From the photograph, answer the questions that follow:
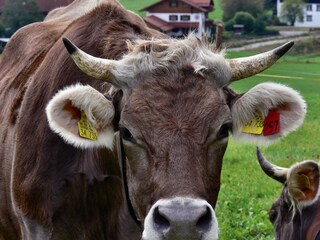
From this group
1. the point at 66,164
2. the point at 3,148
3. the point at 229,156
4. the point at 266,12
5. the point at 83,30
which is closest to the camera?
the point at 66,164

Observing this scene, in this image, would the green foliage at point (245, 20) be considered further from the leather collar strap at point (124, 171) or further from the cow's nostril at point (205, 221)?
the cow's nostril at point (205, 221)

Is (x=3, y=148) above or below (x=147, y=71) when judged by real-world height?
below

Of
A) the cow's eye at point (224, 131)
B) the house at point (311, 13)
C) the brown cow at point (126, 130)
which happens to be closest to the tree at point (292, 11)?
the house at point (311, 13)

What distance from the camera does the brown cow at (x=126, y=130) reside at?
4.52 meters

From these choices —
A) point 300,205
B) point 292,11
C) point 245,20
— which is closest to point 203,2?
point 245,20

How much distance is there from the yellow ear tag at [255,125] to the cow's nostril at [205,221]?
3.34 ft

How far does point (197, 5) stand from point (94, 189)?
38.7m

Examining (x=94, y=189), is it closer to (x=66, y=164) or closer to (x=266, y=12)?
(x=66, y=164)

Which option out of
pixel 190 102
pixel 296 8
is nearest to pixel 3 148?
pixel 190 102

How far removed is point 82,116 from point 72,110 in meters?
0.08

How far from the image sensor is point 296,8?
71.1 m

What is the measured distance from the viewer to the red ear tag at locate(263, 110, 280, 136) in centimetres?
521

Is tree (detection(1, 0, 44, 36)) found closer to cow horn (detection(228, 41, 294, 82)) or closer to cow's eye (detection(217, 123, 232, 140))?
cow horn (detection(228, 41, 294, 82))

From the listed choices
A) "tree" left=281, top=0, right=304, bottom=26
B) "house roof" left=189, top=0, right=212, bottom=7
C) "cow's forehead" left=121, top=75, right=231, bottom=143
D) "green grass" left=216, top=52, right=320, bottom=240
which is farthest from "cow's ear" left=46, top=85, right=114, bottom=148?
"tree" left=281, top=0, right=304, bottom=26
